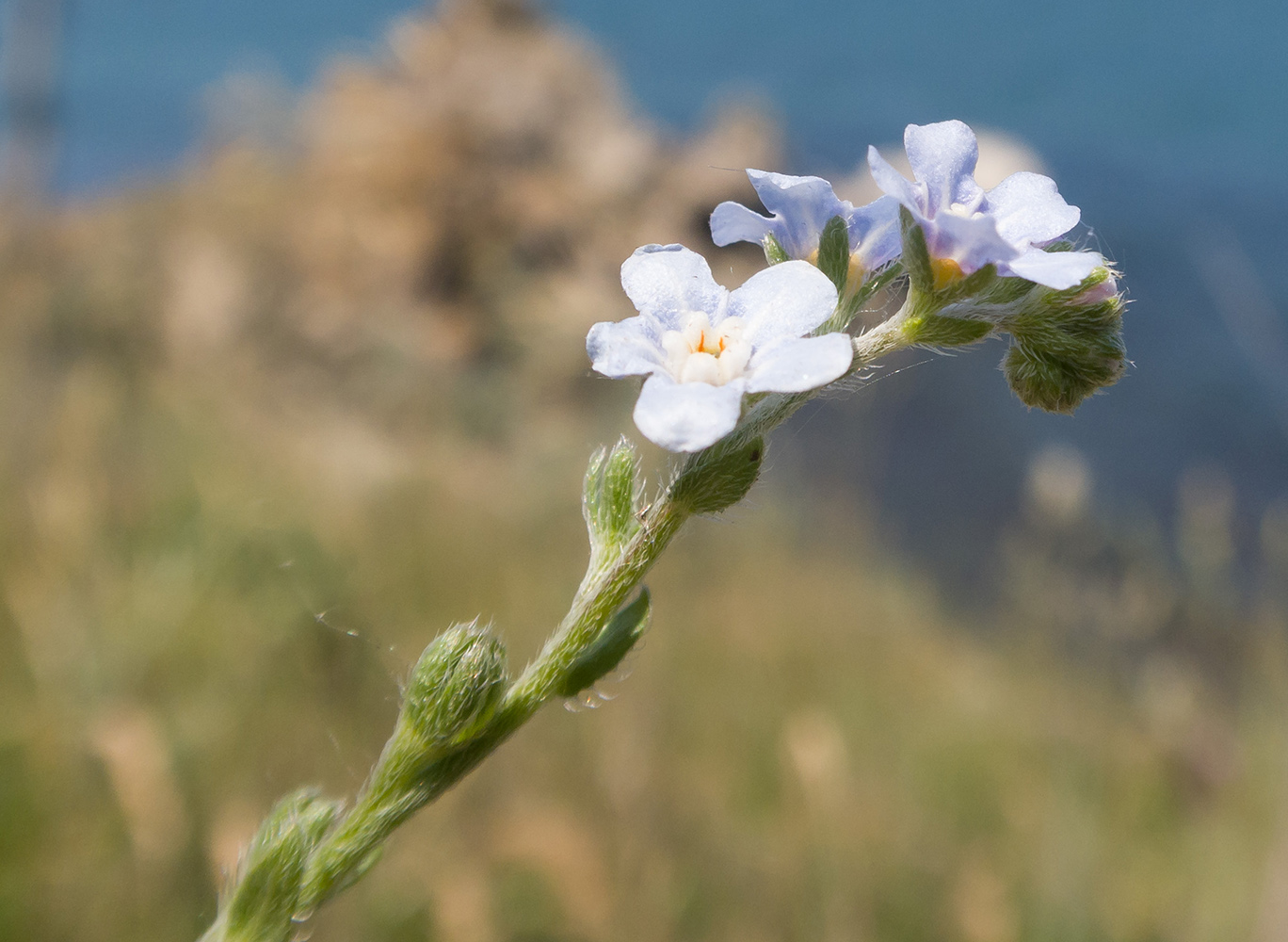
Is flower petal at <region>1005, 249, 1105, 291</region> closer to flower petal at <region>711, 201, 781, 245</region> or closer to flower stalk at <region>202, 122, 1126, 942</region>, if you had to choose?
flower stalk at <region>202, 122, 1126, 942</region>

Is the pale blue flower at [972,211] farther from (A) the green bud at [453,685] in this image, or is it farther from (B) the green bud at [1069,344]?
(A) the green bud at [453,685]

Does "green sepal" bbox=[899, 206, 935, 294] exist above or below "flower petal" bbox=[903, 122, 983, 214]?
below

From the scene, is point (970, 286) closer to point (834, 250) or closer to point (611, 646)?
point (834, 250)

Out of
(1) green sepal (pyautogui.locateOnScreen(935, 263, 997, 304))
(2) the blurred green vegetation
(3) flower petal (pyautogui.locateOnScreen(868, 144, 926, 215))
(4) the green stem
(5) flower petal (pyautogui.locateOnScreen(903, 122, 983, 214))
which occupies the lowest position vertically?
(2) the blurred green vegetation

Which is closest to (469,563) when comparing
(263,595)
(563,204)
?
(263,595)

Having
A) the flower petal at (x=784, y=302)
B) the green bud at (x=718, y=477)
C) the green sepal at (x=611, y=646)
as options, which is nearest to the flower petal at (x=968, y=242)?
the flower petal at (x=784, y=302)

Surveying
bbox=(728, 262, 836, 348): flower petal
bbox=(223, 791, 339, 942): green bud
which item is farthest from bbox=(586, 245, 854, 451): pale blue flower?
bbox=(223, 791, 339, 942): green bud

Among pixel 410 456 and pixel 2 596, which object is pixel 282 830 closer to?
pixel 2 596

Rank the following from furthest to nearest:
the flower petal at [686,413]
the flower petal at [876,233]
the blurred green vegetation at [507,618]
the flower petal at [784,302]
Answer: the blurred green vegetation at [507,618], the flower petal at [876,233], the flower petal at [784,302], the flower petal at [686,413]
